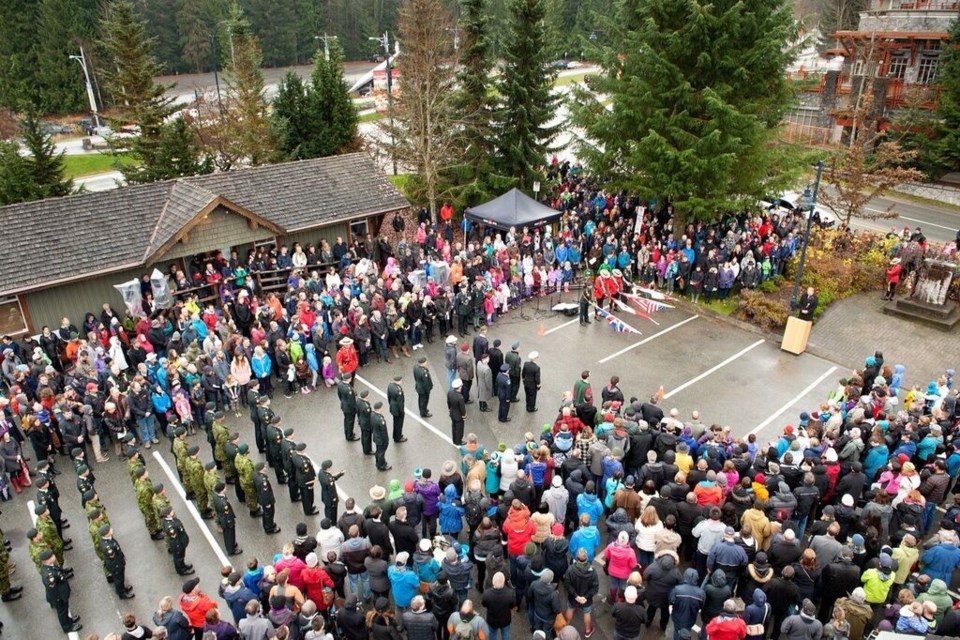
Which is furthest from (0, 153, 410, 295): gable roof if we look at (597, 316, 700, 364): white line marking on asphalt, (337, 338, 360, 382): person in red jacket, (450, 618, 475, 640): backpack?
(450, 618, 475, 640): backpack

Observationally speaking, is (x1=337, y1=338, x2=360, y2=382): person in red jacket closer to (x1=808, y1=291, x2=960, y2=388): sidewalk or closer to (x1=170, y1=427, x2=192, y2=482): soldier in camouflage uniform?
(x1=170, y1=427, x2=192, y2=482): soldier in camouflage uniform

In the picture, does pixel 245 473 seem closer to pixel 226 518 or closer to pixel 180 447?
pixel 226 518

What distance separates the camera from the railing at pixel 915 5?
3506cm

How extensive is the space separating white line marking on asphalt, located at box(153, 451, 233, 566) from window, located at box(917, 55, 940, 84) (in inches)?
1554

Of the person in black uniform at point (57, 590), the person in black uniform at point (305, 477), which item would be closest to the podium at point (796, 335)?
the person in black uniform at point (305, 477)

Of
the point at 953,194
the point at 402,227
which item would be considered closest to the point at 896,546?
the point at 402,227

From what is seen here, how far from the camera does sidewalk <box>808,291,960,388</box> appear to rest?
1789 centimetres

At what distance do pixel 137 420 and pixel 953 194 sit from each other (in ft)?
118

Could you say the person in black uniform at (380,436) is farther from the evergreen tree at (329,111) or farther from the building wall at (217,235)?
the evergreen tree at (329,111)

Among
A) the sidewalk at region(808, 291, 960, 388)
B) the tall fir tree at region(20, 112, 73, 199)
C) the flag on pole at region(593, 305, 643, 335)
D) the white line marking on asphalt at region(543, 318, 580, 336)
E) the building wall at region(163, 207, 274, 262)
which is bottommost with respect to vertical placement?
the sidewalk at region(808, 291, 960, 388)

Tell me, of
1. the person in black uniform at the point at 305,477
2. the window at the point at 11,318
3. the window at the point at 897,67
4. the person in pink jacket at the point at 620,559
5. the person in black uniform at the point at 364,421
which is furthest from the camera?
the window at the point at 897,67

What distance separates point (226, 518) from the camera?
11102 millimetres

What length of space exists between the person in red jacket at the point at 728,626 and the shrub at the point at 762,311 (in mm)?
12726

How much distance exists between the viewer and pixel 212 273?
63.9 ft
